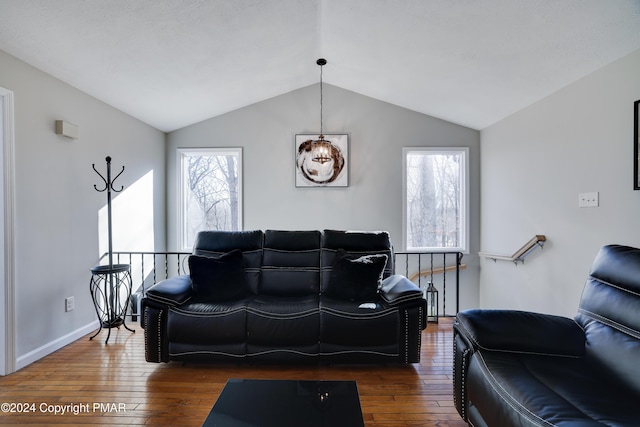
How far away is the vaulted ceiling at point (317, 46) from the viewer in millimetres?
2193

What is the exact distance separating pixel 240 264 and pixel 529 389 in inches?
87.2

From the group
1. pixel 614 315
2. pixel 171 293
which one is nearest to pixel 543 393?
pixel 614 315

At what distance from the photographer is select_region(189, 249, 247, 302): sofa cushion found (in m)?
2.61

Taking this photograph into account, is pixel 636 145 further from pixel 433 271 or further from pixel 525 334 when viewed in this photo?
pixel 433 271

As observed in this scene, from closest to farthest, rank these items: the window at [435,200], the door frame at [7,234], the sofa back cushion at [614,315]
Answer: the sofa back cushion at [614,315], the door frame at [7,234], the window at [435,200]

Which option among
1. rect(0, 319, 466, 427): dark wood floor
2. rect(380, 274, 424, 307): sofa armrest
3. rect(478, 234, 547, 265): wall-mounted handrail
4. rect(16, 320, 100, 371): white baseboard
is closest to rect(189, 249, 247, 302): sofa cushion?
rect(0, 319, 466, 427): dark wood floor

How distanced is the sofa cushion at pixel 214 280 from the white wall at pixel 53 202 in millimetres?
1270

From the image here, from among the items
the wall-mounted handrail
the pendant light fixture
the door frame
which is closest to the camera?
the door frame

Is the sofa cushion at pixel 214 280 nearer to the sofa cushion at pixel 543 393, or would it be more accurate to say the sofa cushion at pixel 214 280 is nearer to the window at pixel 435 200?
the sofa cushion at pixel 543 393

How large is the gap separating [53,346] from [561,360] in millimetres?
3766

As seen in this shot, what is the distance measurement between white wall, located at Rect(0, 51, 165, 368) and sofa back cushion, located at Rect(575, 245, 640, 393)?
3854 millimetres

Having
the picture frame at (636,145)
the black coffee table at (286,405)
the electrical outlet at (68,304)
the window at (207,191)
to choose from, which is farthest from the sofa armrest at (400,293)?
the electrical outlet at (68,304)

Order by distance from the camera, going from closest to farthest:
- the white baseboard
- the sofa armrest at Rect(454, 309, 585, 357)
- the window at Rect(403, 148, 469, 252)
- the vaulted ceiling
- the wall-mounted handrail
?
the sofa armrest at Rect(454, 309, 585, 357) → the vaulted ceiling → the white baseboard → the wall-mounted handrail → the window at Rect(403, 148, 469, 252)

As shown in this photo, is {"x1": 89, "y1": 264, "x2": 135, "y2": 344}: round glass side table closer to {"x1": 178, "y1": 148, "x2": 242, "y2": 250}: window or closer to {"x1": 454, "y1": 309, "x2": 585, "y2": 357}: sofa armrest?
{"x1": 178, "y1": 148, "x2": 242, "y2": 250}: window
